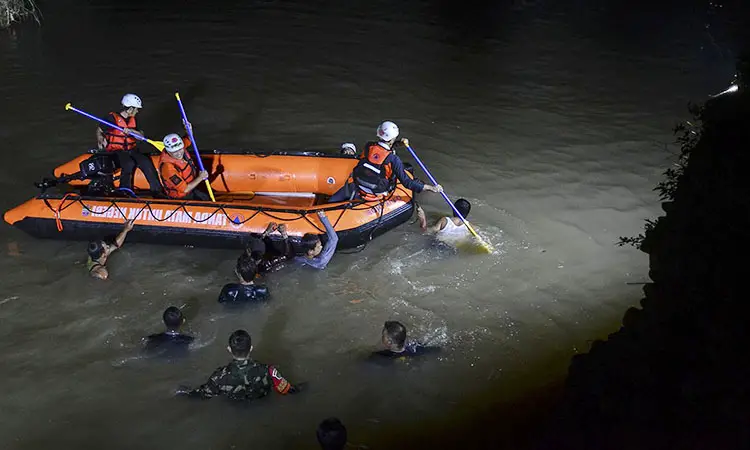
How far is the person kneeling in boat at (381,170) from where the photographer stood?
6.05 meters

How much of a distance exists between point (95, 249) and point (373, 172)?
8.63 ft

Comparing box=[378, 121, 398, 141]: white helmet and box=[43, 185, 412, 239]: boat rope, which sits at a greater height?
box=[378, 121, 398, 141]: white helmet

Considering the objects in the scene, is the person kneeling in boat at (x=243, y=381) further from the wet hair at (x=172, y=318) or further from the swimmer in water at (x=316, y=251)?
the swimmer in water at (x=316, y=251)

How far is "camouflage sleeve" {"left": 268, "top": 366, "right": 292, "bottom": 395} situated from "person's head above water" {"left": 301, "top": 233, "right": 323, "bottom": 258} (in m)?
1.66

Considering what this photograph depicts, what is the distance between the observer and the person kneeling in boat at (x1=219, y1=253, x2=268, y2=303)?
5348 millimetres

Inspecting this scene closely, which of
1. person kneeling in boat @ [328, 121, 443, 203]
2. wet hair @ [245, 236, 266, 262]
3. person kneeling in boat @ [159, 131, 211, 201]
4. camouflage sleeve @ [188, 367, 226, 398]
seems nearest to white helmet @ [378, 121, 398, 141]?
person kneeling in boat @ [328, 121, 443, 203]

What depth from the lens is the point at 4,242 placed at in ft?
20.6


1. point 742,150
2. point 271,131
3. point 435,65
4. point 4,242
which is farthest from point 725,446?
point 435,65

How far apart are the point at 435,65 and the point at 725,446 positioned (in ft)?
35.2

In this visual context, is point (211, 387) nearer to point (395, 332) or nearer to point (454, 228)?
point (395, 332)

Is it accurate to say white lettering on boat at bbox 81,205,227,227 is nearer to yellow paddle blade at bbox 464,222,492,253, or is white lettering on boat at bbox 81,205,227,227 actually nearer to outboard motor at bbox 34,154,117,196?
outboard motor at bbox 34,154,117,196

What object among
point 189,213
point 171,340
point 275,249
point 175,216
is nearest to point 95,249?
point 175,216

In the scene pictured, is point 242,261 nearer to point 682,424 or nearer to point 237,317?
point 237,317

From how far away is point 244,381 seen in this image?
14.0 ft
